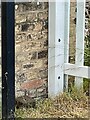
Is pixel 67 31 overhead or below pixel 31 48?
overhead

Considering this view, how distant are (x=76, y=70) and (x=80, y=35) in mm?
390

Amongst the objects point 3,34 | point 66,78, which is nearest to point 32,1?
point 66,78

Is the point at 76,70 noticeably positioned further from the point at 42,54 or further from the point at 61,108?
the point at 61,108

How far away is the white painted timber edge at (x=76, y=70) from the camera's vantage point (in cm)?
423

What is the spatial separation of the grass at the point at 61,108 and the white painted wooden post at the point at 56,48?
0.16 m

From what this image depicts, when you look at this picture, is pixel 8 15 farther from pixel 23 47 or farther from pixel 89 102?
pixel 89 102

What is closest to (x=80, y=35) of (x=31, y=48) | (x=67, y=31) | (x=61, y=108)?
(x=67, y=31)

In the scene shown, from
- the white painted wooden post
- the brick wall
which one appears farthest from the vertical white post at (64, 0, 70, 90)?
the brick wall

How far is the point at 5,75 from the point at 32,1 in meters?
1.33

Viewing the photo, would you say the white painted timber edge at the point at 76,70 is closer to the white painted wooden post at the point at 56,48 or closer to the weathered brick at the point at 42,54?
the white painted wooden post at the point at 56,48

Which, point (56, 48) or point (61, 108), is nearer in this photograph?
point (61, 108)

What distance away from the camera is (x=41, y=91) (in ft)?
14.0

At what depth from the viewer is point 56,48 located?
421cm

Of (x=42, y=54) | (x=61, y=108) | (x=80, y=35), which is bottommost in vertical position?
(x=61, y=108)
